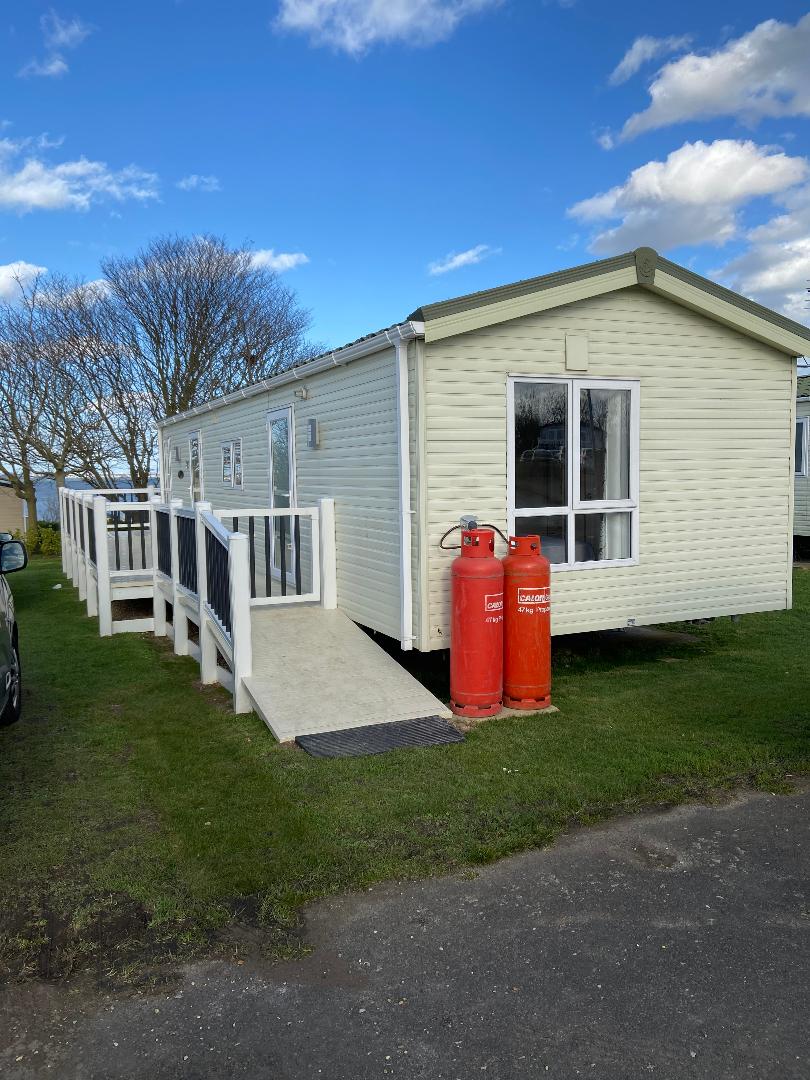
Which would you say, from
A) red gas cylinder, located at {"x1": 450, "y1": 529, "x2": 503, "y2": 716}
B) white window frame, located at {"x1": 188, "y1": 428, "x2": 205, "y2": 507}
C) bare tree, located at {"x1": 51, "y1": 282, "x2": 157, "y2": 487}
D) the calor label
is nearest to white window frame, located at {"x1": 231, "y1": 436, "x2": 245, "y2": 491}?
white window frame, located at {"x1": 188, "y1": 428, "x2": 205, "y2": 507}

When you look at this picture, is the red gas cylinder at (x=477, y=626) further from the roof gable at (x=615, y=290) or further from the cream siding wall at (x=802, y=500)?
the cream siding wall at (x=802, y=500)

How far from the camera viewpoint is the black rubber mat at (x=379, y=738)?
4906 millimetres

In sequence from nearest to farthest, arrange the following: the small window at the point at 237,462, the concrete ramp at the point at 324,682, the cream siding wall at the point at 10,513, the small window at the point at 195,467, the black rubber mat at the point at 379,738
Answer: the black rubber mat at the point at 379,738 < the concrete ramp at the point at 324,682 < the small window at the point at 237,462 < the small window at the point at 195,467 < the cream siding wall at the point at 10,513

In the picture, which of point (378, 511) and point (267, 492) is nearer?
point (378, 511)

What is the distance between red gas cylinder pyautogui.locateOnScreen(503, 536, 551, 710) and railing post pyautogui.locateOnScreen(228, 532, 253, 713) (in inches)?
73.0

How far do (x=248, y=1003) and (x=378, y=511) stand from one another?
4.31 meters

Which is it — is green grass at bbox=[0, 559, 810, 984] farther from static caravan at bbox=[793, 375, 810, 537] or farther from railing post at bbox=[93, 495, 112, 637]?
static caravan at bbox=[793, 375, 810, 537]

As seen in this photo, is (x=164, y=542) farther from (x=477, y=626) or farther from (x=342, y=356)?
(x=477, y=626)

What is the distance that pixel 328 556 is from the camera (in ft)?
24.2

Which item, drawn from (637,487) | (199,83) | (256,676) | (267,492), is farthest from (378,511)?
(199,83)

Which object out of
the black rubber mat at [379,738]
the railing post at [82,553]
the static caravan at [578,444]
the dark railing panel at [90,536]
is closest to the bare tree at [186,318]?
the railing post at [82,553]

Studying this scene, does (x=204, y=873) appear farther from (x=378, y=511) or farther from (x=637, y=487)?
(x=637, y=487)

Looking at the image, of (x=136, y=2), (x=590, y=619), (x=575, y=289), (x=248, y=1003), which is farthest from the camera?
(x=136, y=2)

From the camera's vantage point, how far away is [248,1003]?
2623mm
